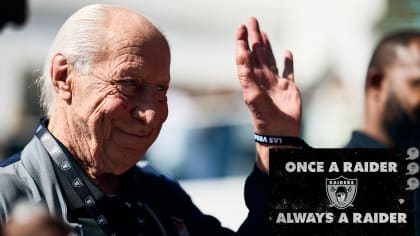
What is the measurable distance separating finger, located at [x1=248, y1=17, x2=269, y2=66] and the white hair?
41cm

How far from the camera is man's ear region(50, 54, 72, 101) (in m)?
2.54

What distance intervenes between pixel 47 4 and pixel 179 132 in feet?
1.85

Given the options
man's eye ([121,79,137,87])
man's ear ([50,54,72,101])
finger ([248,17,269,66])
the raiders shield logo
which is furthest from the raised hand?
man's ear ([50,54,72,101])

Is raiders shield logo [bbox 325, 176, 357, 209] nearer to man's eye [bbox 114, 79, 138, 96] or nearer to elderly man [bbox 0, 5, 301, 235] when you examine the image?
elderly man [bbox 0, 5, 301, 235]

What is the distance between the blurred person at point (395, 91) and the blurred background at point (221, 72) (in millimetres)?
37

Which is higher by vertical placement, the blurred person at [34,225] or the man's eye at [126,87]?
the man's eye at [126,87]

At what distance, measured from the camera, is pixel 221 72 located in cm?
332

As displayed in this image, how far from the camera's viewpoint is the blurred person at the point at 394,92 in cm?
346

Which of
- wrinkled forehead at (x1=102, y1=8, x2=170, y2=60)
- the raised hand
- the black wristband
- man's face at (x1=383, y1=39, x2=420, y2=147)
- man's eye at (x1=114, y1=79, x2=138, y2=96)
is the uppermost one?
wrinkled forehead at (x1=102, y1=8, x2=170, y2=60)

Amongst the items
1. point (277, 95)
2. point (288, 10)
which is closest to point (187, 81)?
point (288, 10)

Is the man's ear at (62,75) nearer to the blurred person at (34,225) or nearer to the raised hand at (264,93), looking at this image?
the raised hand at (264,93)

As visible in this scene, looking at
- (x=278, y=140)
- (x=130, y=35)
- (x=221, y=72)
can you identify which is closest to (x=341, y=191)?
(x=278, y=140)

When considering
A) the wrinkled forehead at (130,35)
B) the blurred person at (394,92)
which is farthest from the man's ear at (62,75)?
the blurred person at (394,92)

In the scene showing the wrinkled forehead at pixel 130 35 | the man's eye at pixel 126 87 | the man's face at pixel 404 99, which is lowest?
the man's face at pixel 404 99
